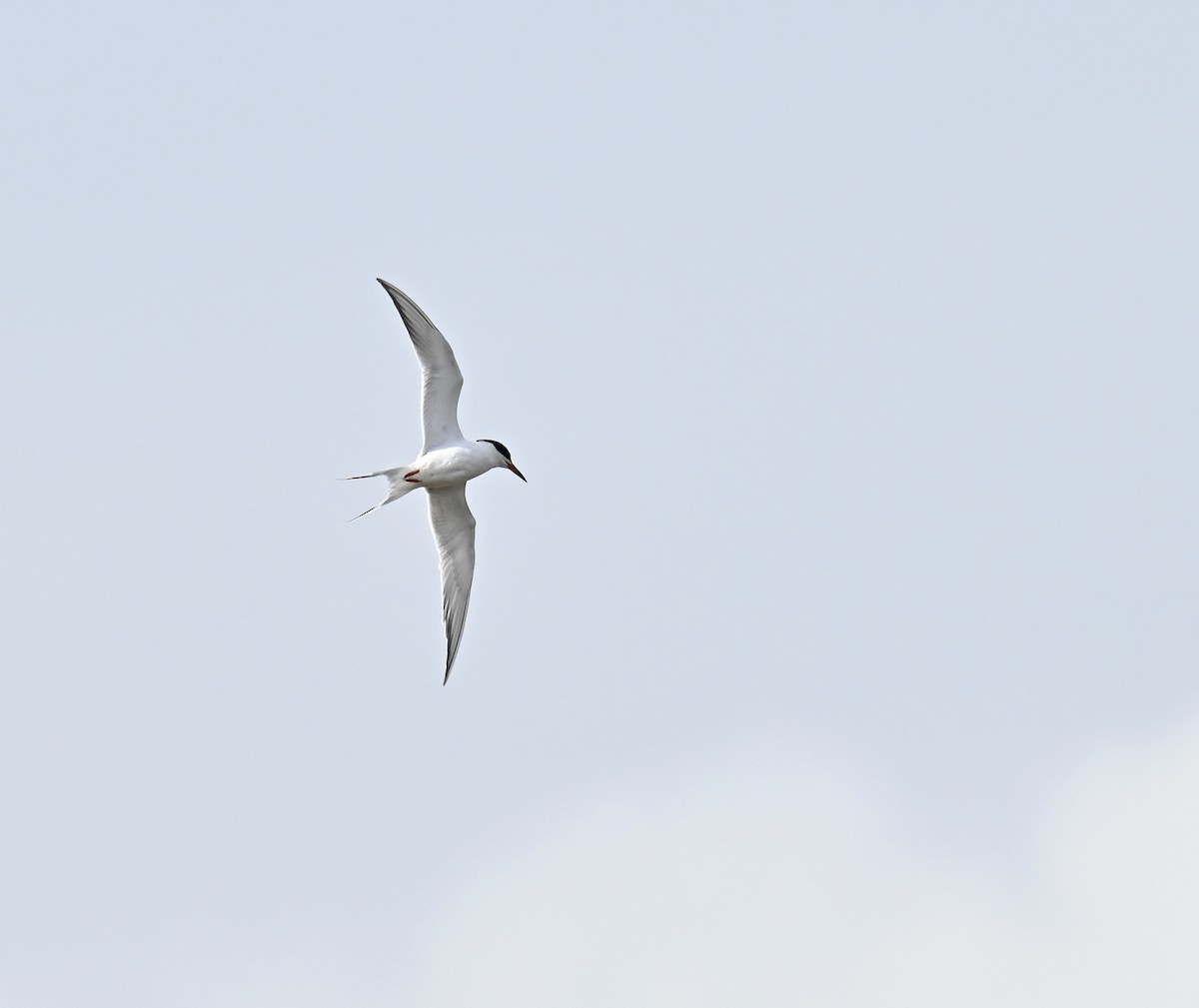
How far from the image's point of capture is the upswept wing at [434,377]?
100 ft

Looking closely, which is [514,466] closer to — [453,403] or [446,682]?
[453,403]

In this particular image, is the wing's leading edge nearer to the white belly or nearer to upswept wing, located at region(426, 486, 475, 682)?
the white belly

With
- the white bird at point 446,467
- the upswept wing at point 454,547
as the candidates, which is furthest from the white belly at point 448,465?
the upswept wing at point 454,547

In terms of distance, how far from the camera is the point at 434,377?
31422mm

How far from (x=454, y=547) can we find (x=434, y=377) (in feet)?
11.4

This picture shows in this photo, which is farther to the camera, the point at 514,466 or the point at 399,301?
the point at 514,466

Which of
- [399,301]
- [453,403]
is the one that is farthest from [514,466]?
[399,301]

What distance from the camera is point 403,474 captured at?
31.6m

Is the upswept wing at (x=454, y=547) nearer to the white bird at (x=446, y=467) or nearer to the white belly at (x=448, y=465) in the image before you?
the white bird at (x=446, y=467)

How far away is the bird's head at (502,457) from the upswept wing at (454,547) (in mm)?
967

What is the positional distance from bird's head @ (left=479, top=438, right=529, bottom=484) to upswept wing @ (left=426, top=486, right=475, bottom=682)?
3.17ft

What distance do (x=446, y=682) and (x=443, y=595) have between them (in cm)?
272

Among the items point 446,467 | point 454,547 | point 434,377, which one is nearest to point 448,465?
point 446,467

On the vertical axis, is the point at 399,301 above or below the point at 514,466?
above
